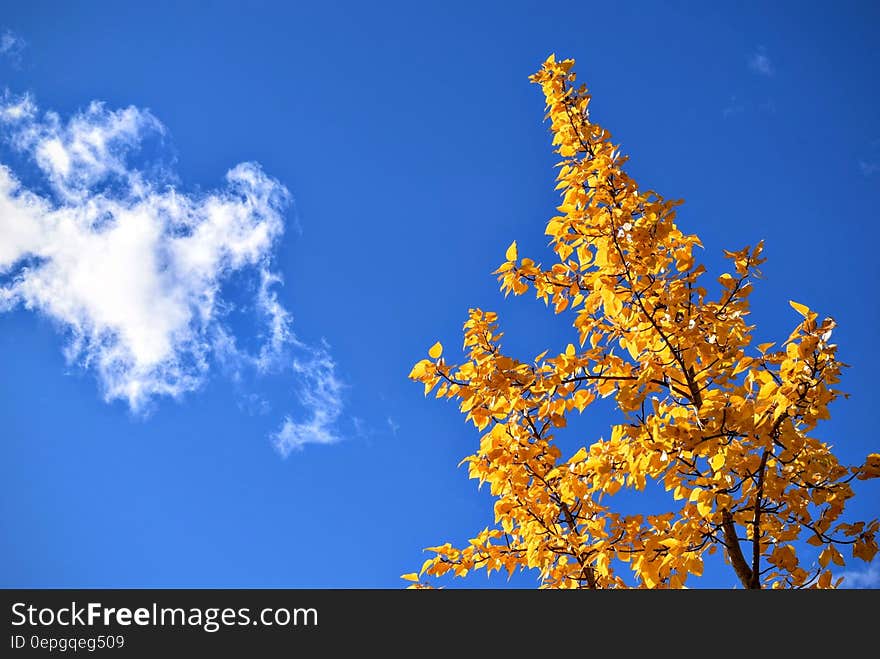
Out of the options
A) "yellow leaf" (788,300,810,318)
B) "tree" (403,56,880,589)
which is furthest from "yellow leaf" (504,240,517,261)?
"yellow leaf" (788,300,810,318)

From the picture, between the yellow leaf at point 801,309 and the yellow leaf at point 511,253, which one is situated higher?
the yellow leaf at point 511,253

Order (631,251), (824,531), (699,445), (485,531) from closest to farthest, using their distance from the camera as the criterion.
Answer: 1. (699,445)
2. (824,531)
3. (631,251)
4. (485,531)

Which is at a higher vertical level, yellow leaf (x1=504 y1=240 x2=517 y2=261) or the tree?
yellow leaf (x1=504 y1=240 x2=517 y2=261)

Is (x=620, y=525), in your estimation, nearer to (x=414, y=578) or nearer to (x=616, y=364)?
(x=616, y=364)

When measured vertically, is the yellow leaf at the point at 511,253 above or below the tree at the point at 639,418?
above

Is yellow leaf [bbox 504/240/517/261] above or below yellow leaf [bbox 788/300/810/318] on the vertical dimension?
above

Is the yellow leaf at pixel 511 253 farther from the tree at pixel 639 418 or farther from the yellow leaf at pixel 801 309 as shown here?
the yellow leaf at pixel 801 309

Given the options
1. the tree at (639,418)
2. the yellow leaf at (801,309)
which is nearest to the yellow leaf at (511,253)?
the tree at (639,418)

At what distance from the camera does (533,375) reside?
360cm

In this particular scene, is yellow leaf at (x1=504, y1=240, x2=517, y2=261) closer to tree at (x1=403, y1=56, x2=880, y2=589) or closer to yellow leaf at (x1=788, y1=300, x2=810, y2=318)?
tree at (x1=403, y1=56, x2=880, y2=589)

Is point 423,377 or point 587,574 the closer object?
point 423,377
